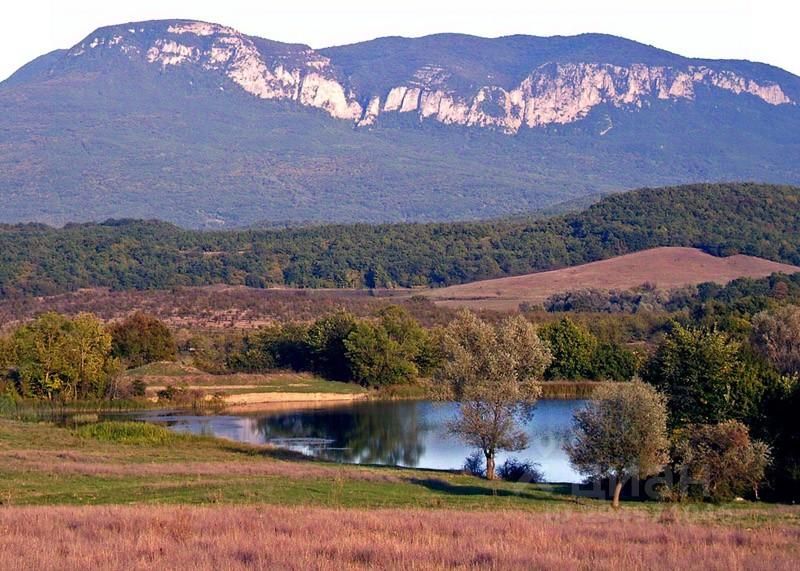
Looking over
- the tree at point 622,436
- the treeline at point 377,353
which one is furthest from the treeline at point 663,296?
the tree at point 622,436

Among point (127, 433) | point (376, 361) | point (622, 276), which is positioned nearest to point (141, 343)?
point (376, 361)

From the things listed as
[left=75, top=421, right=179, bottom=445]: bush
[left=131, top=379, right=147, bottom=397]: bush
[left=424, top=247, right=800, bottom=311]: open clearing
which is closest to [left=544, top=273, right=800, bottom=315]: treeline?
[left=424, top=247, right=800, bottom=311]: open clearing

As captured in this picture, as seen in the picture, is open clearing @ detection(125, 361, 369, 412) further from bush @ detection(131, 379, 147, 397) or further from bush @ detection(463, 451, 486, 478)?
bush @ detection(463, 451, 486, 478)

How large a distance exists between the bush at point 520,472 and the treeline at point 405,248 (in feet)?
379

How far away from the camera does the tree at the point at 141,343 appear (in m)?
77.4

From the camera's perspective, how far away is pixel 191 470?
33.1m

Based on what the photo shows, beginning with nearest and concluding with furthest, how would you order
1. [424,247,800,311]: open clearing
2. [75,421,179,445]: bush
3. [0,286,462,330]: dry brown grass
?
[75,421,179,445]: bush, [0,286,462,330]: dry brown grass, [424,247,800,311]: open clearing

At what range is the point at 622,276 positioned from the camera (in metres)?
156

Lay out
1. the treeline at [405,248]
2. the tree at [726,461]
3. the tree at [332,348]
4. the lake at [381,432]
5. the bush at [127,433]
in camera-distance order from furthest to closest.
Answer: the treeline at [405,248]
the tree at [332,348]
the lake at [381,432]
the bush at [127,433]
the tree at [726,461]

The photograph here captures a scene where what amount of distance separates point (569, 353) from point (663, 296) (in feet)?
178

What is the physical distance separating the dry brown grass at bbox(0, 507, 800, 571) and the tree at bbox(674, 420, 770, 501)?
448 inches

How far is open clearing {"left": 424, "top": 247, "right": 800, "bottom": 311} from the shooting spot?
5773 inches

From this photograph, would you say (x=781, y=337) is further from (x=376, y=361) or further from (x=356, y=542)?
(x=356, y=542)

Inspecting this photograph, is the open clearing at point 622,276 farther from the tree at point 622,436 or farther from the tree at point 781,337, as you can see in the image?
the tree at point 622,436
